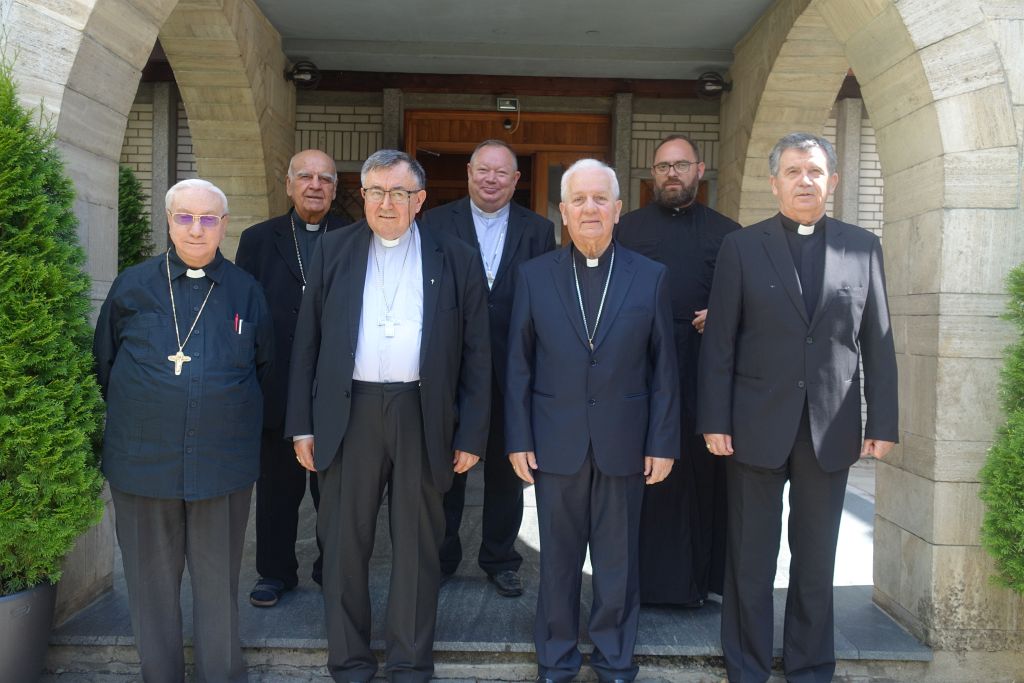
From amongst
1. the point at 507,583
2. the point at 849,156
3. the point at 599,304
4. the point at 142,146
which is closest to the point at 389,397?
the point at 599,304

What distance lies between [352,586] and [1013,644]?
283cm

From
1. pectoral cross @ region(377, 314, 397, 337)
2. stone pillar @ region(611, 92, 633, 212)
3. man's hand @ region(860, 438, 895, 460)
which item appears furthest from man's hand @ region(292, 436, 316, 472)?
stone pillar @ region(611, 92, 633, 212)

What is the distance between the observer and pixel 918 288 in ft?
12.0

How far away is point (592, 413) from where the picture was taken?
10.0 ft

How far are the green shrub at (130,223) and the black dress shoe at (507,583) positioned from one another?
16.0ft

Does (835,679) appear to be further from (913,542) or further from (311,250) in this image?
(311,250)

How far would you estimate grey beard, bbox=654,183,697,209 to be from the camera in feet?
12.5

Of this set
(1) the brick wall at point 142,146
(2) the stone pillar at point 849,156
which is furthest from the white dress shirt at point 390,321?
(2) the stone pillar at point 849,156

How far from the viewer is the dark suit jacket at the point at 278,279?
368 cm

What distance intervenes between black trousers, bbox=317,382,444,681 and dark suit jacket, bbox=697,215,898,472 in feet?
3.72

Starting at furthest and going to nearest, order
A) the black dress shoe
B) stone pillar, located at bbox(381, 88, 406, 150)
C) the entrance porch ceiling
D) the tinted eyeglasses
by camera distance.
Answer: stone pillar, located at bbox(381, 88, 406, 150), the entrance porch ceiling, the black dress shoe, the tinted eyeglasses

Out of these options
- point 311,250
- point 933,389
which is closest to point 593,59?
point 311,250

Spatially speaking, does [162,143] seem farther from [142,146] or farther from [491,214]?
[491,214]

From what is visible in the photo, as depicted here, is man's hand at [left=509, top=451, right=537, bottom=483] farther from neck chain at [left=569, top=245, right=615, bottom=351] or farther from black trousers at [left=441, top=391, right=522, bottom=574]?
black trousers at [left=441, top=391, right=522, bottom=574]
